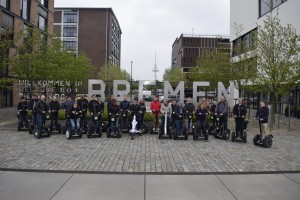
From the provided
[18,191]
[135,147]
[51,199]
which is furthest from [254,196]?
[135,147]

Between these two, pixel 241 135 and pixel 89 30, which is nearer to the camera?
pixel 241 135

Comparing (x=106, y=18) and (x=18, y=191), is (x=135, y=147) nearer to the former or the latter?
(x=18, y=191)

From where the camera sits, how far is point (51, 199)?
607 cm

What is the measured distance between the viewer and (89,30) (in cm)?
7831

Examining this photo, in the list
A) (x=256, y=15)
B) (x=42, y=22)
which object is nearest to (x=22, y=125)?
(x=256, y=15)

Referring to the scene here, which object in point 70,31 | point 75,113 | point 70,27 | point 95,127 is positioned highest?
point 70,27

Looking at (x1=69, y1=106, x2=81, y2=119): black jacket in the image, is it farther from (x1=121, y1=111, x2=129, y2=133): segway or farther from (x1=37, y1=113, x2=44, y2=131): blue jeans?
(x1=121, y1=111, x2=129, y2=133): segway

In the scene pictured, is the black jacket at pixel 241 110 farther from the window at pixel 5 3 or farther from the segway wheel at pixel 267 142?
the window at pixel 5 3

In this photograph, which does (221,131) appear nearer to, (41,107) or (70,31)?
(41,107)

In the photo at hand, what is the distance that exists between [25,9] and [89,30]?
143 feet

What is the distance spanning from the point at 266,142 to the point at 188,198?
22.9ft

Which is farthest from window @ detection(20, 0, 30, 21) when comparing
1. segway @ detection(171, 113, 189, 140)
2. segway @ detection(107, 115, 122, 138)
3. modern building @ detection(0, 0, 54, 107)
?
segway @ detection(171, 113, 189, 140)

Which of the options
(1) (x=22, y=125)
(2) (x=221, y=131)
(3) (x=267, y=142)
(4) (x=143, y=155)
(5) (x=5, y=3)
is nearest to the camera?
(4) (x=143, y=155)

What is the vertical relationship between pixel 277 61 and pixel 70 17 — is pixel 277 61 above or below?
below
